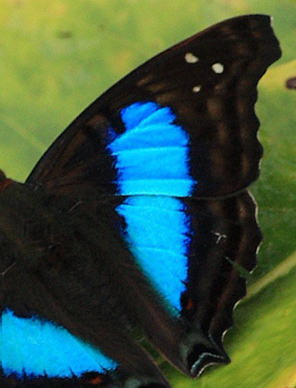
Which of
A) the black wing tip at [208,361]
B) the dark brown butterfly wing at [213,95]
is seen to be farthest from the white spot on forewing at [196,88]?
the black wing tip at [208,361]

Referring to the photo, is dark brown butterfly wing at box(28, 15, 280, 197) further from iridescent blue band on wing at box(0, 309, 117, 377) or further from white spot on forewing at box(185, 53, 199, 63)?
iridescent blue band on wing at box(0, 309, 117, 377)

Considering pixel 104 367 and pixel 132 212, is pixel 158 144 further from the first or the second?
pixel 104 367

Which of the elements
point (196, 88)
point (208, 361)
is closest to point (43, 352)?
point (208, 361)

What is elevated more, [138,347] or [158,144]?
[158,144]

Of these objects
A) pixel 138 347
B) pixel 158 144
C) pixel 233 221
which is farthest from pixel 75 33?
pixel 138 347

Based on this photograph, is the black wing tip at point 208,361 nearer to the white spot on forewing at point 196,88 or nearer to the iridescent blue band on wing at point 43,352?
the iridescent blue band on wing at point 43,352

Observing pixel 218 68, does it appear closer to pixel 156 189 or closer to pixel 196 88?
pixel 196 88

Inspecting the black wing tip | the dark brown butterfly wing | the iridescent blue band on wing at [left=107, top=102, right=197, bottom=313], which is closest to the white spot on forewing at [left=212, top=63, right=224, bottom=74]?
the dark brown butterfly wing

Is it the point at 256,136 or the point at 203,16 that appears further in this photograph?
the point at 203,16
